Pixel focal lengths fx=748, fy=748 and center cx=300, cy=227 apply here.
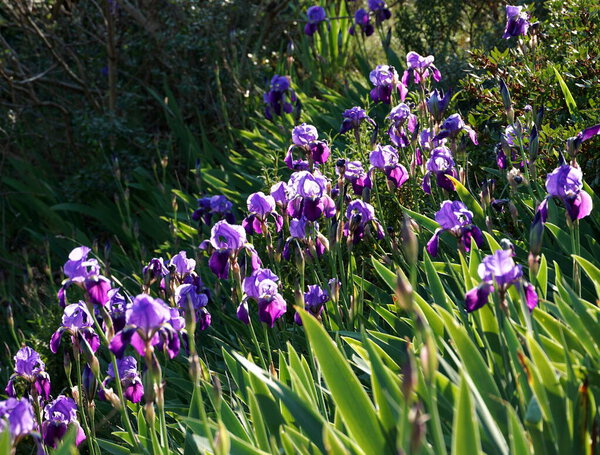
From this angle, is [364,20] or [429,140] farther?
[364,20]

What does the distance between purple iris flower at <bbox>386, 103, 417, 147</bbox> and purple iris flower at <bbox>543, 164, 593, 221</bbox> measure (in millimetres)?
1005

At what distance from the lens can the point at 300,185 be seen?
2.33 m

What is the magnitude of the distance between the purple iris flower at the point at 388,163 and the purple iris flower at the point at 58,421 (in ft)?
4.28

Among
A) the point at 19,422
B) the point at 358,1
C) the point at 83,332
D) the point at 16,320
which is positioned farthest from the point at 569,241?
the point at 358,1

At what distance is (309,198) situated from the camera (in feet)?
7.61

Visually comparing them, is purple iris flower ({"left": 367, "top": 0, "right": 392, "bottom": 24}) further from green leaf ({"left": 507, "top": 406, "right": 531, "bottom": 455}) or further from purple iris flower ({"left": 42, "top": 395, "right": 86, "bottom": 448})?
green leaf ({"left": 507, "top": 406, "right": 531, "bottom": 455})

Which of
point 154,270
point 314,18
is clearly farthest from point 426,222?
point 314,18

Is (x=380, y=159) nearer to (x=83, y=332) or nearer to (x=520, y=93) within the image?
(x=520, y=93)

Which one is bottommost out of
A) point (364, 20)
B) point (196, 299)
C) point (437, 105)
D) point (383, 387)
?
point (383, 387)

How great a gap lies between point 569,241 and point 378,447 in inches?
46.7

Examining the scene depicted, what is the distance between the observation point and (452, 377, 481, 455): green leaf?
1.25 m

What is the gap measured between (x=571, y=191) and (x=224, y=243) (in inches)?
39.4

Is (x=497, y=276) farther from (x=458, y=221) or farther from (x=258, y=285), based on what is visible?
(x=258, y=285)

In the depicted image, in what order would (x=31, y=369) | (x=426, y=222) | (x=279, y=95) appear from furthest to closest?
(x=279, y=95), (x=426, y=222), (x=31, y=369)
